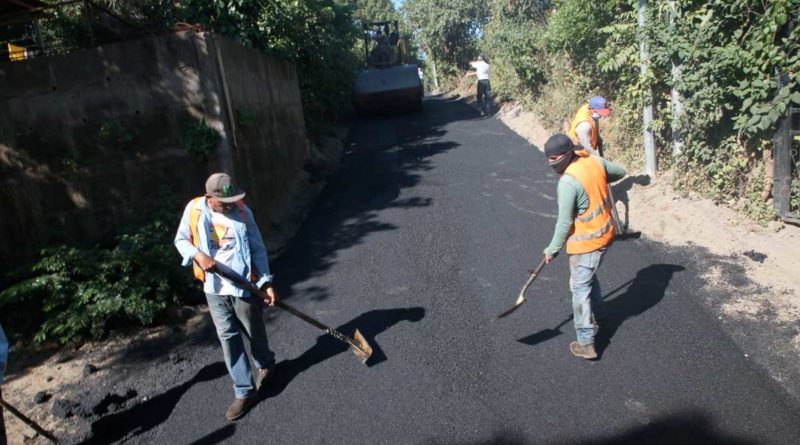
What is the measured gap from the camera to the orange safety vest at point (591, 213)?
3.82 m

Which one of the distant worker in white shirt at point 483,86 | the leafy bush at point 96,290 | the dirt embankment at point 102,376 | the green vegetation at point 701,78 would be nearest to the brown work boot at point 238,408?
the dirt embankment at point 102,376

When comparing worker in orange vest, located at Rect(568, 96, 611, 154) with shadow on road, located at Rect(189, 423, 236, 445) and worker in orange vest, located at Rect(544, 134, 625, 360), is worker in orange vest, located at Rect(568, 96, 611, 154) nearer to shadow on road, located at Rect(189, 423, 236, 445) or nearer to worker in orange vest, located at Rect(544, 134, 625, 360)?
worker in orange vest, located at Rect(544, 134, 625, 360)

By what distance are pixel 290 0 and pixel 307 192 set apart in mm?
3964

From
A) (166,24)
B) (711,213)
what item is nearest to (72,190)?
(166,24)

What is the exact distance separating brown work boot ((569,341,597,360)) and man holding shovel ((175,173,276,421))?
6.84ft

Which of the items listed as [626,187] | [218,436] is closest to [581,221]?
[218,436]

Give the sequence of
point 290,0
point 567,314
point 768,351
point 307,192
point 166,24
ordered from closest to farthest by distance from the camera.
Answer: point 768,351 < point 567,314 < point 166,24 < point 307,192 < point 290,0

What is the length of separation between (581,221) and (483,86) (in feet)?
42.5

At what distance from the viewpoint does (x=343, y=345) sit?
4578mm

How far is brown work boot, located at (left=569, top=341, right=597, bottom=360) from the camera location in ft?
13.1

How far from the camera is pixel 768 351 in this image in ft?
12.9

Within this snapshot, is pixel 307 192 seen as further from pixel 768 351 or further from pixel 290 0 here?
pixel 768 351

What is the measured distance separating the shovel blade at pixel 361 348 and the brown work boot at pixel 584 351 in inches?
56.7

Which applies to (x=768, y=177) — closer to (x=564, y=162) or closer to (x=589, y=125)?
(x=589, y=125)
